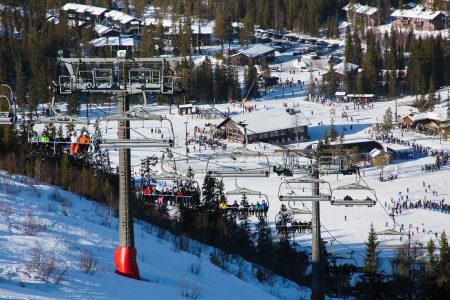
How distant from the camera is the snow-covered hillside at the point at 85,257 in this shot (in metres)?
12.4

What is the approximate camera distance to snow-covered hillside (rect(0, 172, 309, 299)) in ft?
40.7

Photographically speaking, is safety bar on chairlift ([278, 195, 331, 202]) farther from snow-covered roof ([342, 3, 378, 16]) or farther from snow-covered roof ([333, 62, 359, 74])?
snow-covered roof ([342, 3, 378, 16])

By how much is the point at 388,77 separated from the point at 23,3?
105ft

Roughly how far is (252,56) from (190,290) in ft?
175

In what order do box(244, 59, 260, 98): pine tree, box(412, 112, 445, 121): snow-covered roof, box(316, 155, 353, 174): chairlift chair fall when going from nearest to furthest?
box(316, 155, 353, 174): chairlift chair → box(412, 112, 445, 121): snow-covered roof → box(244, 59, 260, 98): pine tree

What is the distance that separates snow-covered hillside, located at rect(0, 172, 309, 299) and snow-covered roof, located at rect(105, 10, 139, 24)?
190 ft

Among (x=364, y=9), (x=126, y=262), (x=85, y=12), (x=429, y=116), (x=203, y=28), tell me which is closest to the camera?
A: (x=126, y=262)

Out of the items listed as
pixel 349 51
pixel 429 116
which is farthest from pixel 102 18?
pixel 429 116

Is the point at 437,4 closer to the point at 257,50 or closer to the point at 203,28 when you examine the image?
the point at 257,50

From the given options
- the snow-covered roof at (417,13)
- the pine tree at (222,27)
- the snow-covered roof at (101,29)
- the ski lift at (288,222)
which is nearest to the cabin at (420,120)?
the pine tree at (222,27)

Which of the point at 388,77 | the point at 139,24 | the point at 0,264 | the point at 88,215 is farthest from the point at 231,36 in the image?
the point at 0,264

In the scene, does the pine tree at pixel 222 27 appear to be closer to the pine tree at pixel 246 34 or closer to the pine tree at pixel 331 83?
the pine tree at pixel 246 34

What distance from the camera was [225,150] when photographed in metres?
40.2

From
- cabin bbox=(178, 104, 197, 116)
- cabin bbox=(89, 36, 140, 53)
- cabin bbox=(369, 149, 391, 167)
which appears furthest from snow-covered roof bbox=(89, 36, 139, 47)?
cabin bbox=(369, 149, 391, 167)
